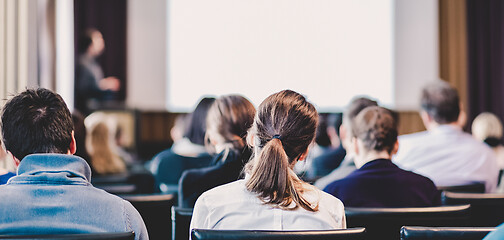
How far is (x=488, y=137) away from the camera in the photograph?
461 cm

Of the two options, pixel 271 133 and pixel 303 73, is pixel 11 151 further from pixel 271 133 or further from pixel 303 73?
pixel 303 73

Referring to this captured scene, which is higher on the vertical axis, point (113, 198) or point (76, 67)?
point (76, 67)

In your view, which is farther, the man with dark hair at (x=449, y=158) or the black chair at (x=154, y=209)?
the man with dark hair at (x=449, y=158)

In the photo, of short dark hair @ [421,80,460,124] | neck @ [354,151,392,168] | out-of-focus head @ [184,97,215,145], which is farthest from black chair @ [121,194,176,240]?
short dark hair @ [421,80,460,124]

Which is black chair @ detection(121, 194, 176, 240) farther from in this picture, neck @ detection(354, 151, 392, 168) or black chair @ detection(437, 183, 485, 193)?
black chair @ detection(437, 183, 485, 193)

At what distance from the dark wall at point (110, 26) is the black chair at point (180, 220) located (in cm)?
573

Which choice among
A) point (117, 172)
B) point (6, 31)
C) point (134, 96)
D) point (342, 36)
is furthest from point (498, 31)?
point (6, 31)

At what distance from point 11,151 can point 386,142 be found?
137cm

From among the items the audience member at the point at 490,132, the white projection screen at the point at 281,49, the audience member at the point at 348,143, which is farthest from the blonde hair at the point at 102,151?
the white projection screen at the point at 281,49

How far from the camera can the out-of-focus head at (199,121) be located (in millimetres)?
2961

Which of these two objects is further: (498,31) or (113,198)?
(498,31)

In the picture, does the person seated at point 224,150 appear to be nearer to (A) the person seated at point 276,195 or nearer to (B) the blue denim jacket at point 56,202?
(A) the person seated at point 276,195

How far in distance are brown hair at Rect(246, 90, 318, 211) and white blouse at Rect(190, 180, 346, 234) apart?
0.02m

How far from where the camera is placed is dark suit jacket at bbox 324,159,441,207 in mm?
1996
